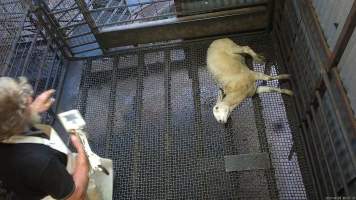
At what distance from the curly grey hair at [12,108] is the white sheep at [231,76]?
1.86 meters

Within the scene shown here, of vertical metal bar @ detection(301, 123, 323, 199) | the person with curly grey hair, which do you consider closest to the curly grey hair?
the person with curly grey hair

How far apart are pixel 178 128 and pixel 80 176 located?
1445mm

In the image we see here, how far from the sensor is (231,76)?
11.5ft

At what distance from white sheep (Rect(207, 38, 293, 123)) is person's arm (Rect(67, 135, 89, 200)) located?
1435 millimetres

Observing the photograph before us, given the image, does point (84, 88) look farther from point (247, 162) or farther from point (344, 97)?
point (344, 97)

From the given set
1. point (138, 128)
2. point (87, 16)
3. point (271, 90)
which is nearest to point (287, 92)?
point (271, 90)

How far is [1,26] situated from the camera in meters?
3.58

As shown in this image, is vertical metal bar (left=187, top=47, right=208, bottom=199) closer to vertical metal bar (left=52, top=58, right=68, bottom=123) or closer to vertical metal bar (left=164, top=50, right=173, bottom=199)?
vertical metal bar (left=164, top=50, right=173, bottom=199)

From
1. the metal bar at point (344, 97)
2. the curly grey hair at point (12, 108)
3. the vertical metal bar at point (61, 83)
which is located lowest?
the vertical metal bar at point (61, 83)

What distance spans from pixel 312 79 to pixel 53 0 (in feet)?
10.6

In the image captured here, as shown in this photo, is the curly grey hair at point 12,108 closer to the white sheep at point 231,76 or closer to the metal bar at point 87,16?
the white sheep at point 231,76

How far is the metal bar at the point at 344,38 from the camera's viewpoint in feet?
6.85

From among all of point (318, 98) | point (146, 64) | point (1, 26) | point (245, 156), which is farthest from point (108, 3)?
point (318, 98)

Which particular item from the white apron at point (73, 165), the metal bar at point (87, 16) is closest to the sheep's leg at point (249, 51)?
the metal bar at point (87, 16)
